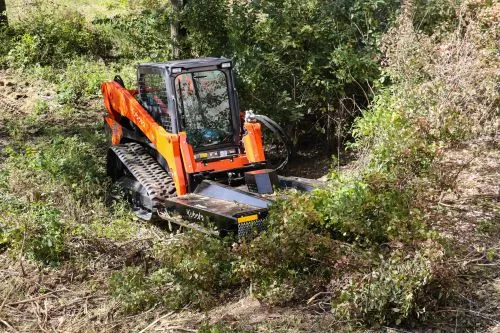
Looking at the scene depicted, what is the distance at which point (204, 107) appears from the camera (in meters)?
8.66

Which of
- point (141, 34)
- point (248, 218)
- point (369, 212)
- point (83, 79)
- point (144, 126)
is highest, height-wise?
point (141, 34)

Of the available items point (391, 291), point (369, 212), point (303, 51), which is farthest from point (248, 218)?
point (303, 51)

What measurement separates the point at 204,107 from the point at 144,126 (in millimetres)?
963

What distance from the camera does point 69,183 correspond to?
9281mm

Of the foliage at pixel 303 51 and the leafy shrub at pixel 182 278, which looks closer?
the leafy shrub at pixel 182 278

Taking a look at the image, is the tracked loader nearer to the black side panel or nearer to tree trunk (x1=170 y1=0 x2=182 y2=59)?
the black side panel

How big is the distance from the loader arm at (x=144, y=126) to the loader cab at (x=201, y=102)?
156 mm

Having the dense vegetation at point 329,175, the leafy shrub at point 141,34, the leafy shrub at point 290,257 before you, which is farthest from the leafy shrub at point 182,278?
the leafy shrub at point 141,34

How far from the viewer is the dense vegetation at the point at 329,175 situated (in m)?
5.57

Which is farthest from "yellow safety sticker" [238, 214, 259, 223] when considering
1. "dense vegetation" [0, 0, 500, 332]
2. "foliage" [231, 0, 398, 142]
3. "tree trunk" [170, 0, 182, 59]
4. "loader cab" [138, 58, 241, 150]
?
"tree trunk" [170, 0, 182, 59]

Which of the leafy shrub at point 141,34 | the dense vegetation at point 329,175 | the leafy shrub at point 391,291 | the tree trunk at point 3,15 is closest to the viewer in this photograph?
the leafy shrub at point 391,291

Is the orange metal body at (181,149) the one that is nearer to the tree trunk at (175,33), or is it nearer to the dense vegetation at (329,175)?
the dense vegetation at (329,175)

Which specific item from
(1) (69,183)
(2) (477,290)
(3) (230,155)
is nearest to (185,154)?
(3) (230,155)

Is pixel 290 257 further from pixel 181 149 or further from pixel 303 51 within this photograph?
pixel 303 51
